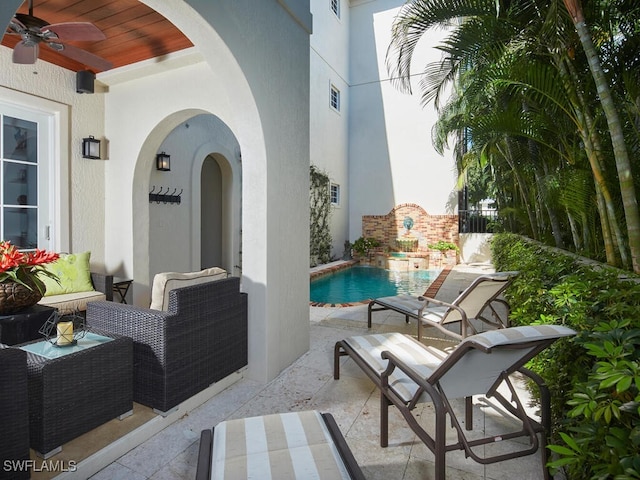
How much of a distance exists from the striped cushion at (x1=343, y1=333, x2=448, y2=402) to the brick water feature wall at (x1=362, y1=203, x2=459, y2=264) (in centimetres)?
1094

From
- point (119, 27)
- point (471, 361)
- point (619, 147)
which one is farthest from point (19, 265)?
point (619, 147)

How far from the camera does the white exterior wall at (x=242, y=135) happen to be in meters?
2.81

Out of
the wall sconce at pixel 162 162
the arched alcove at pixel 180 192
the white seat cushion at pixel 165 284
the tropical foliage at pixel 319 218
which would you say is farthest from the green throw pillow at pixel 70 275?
the tropical foliage at pixel 319 218

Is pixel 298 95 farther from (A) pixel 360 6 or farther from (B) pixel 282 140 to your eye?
(A) pixel 360 6

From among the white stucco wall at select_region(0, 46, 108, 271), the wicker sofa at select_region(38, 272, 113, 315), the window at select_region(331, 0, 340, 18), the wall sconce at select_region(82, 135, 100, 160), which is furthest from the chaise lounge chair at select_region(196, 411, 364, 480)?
the window at select_region(331, 0, 340, 18)

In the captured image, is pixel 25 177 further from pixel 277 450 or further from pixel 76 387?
pixel 277 450

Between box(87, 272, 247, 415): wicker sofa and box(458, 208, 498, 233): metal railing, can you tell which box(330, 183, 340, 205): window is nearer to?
box(458, 208, 498, 233): metal railing

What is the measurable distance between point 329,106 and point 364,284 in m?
6.74

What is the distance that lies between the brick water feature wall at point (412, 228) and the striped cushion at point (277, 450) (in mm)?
12287

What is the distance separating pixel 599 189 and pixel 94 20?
4.97m

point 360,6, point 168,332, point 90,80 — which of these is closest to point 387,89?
point 360,6

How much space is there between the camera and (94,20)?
3.61m

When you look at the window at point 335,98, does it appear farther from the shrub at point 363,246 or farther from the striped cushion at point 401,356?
the striped cushion at point 401,356

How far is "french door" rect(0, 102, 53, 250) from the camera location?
4289mm
